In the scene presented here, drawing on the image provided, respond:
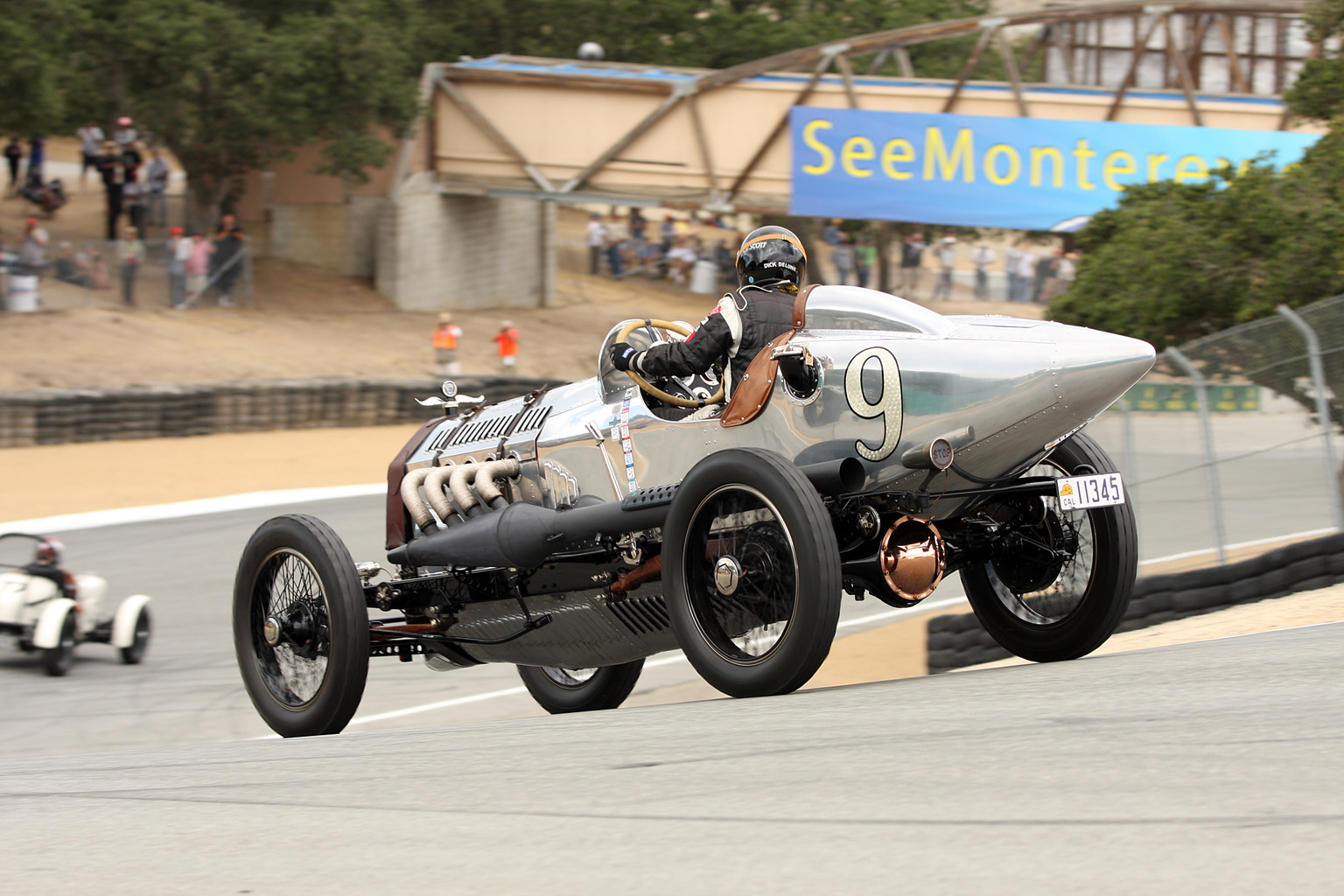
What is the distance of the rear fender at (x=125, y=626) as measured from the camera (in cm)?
1218

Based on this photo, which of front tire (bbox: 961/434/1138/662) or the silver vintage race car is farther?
front tire (bbox: 961/434/1138/662)

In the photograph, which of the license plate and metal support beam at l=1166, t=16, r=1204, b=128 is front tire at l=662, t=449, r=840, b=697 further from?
metal support beam at l=1166, t=16, r=1204, b=128

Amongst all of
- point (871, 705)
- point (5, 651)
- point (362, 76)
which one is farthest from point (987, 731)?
point (362, 76)

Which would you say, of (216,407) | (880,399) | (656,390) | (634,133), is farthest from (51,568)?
(634,133)

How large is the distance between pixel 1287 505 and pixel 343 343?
23353mm

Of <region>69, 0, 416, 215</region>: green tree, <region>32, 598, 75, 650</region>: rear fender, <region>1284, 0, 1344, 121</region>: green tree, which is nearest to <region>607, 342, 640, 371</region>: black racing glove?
<region>32, 598, 75, 650</region>: rear fender

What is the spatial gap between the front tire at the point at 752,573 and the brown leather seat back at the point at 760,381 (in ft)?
1.51

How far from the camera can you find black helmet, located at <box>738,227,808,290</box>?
6.31m

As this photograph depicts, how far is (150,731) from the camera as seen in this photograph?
408 inches

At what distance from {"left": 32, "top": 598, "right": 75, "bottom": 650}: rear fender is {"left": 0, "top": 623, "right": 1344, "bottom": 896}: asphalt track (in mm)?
7199

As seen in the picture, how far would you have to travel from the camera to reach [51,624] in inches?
463

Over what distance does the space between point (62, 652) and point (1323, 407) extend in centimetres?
987

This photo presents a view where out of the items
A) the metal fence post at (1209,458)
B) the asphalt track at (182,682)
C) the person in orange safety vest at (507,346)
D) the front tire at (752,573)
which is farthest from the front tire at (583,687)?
the person in orange safety vest at (507,346)

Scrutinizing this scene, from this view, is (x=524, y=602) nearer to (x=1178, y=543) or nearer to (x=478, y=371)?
(x=1178, y=543)
